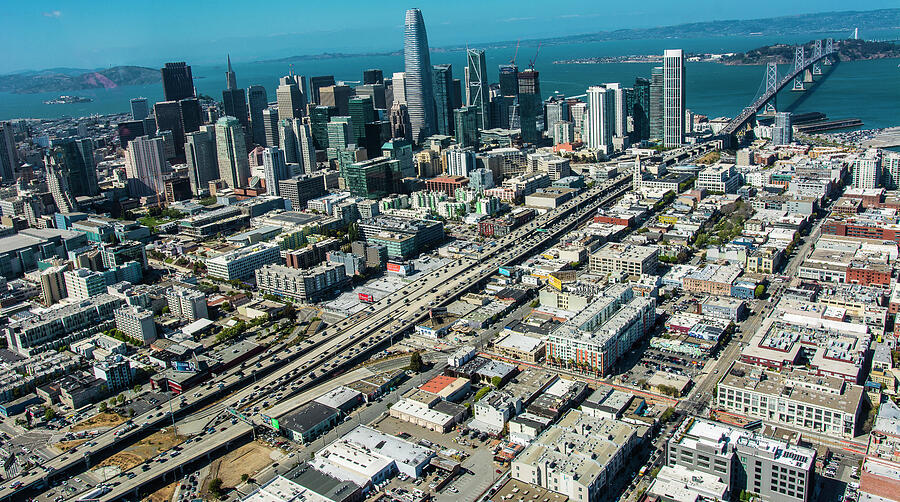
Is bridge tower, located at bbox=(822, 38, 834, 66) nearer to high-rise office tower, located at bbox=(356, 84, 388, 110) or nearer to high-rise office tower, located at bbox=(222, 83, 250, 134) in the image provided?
high-rise office tower, located at bbox=(356, 84, 388, 110)

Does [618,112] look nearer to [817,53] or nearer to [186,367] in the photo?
[186,367]

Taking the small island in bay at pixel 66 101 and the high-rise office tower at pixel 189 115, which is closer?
the high-rise office tower at pixel 189 115

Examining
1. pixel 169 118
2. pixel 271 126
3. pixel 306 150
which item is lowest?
pixel 306 150

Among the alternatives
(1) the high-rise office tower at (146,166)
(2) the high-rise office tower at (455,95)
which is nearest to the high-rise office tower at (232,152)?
(1) the high-rise office tower at (146,166)

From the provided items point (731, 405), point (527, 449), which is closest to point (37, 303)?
point (527, 449)

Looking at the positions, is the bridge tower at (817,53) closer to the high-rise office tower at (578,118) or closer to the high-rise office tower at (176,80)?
the high-rise office tower at (578,118)

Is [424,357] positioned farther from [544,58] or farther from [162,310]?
[544,58]

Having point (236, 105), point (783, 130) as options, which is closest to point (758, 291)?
point (783, 130)
